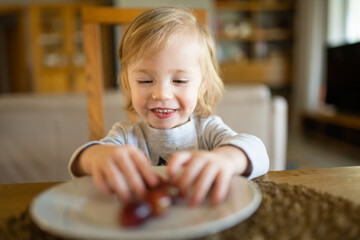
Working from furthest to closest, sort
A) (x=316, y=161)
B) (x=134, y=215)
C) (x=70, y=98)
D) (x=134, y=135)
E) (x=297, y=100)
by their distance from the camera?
(x=297, y=100) → (x=316, y=161) → (x=70, y=98) → (x=134, y=135) → (x=134, y=215)

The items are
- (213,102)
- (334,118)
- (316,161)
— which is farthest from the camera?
(334,118)

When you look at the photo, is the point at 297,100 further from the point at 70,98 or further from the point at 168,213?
the point at 168,213

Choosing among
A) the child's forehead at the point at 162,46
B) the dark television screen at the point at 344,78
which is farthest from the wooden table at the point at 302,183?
the dark television screen at the point at 344,78

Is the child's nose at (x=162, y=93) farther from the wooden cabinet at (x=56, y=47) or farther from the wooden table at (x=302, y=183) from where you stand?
the wooden cabinet at (x=56, y=47)

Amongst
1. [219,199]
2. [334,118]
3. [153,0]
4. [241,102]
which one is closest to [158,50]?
[219,199]

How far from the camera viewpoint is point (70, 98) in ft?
5.51

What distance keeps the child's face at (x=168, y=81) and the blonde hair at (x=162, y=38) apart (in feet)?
0.07

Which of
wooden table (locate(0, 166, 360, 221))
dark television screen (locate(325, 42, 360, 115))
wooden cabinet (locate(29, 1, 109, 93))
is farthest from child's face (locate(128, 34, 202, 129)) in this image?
wooden cabinet (locate(29, 1, 109, 93))

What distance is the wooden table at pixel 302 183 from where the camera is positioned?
44 centimetres

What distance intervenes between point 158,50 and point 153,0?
15.1 feet

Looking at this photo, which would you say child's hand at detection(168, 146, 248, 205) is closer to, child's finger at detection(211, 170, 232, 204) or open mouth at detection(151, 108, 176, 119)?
child's finger at detection(211, 170, 232, 204)

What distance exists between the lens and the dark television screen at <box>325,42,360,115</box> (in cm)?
293

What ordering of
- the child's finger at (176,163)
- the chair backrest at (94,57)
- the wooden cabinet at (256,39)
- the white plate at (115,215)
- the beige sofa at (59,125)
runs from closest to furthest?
the white plate at (115,215) < the child's finger at (176,163) < the chair backrest at (94,57) < the beige sofa at (59,125) < the wooden cabinet at (256,39)

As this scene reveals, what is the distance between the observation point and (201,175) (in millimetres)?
384
